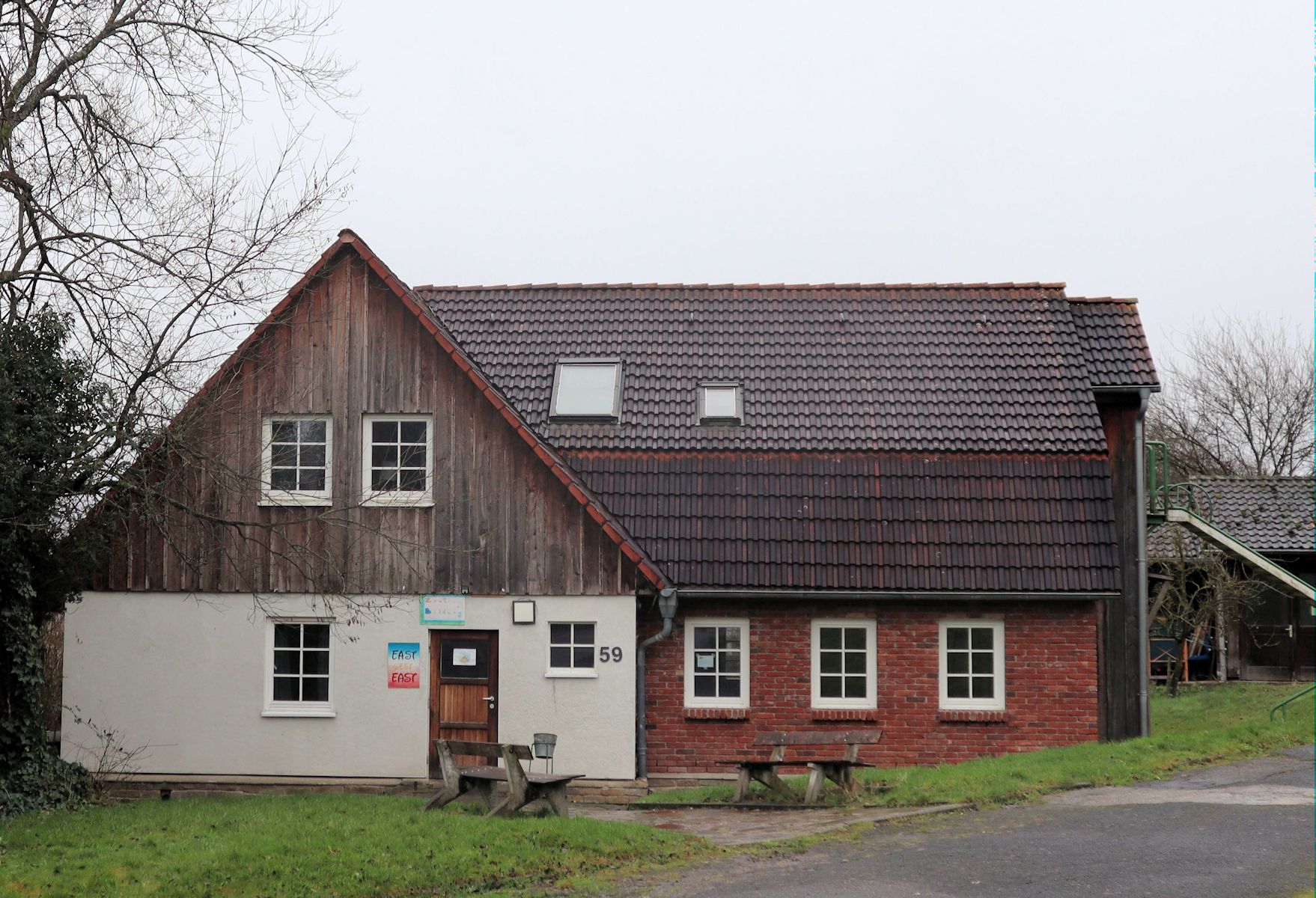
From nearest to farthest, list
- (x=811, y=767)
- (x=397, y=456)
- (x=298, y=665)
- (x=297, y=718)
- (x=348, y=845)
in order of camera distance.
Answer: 1. (x=348, y=845)
2. (x=811, y=767)
3. (x=297, y=718)
4. (x=298, y=665)
5. (x=397, y=456)

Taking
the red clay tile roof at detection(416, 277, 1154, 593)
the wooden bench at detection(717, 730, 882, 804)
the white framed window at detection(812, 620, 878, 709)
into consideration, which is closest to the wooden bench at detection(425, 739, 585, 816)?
the wooden bench at detection(717, 730, 882, 804)

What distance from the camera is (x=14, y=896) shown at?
10297 millimetres

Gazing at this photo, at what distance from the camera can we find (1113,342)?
21.1 meters

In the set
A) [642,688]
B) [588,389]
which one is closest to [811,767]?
[642,688]

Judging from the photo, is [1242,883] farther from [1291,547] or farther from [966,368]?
→ [1291,547]

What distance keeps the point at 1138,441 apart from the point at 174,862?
14.8 meters

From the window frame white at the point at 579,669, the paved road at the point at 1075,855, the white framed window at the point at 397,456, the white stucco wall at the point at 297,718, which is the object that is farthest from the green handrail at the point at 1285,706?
the white framed window at the point at 397,456

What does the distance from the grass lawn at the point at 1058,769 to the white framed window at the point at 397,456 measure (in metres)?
5.08

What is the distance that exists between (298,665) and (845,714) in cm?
730

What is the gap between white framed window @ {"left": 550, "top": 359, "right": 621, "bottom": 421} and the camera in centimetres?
1997

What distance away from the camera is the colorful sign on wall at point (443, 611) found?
1766 centimetres

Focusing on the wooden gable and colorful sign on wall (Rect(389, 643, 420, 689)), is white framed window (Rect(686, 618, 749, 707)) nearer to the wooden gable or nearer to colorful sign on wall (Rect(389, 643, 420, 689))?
the wooden gable

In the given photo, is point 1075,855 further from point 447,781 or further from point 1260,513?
point 1260,513

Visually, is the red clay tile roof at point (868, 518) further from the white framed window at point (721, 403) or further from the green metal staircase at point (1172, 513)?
the green metal staircase at point (1172, 513)
